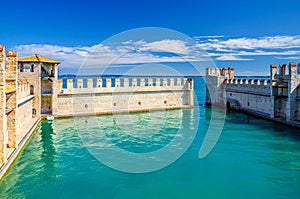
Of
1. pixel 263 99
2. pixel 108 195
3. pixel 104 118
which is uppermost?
pixel 263 99

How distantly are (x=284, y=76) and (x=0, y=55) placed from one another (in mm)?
15760

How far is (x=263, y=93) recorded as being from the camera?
1797 cm

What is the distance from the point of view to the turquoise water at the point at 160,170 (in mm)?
6898

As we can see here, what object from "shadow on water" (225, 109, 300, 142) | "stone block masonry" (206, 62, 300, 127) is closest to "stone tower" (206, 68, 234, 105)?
"stone block masonry" (206, 62, 300, 127)

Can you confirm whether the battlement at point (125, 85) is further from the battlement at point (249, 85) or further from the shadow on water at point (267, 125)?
the shadow on water at point (267, 125)

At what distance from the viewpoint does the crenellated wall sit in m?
18.2

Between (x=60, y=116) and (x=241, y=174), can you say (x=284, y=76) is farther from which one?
(x=60, y=116)

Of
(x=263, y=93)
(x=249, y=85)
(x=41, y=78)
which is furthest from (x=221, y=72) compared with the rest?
(x=41, y=78)

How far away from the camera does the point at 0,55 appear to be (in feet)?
25.7

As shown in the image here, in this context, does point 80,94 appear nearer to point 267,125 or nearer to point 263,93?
point 267,125

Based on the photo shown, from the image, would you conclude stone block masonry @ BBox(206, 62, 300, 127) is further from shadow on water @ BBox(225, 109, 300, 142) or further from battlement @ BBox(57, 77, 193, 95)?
battlement @ BBox(57, 77, 193, 95)

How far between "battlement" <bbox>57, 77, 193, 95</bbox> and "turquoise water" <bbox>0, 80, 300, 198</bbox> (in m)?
4.15

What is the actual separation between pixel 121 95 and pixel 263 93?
33.0 feet

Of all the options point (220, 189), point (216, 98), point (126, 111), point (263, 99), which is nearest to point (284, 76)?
point (263, 99)
